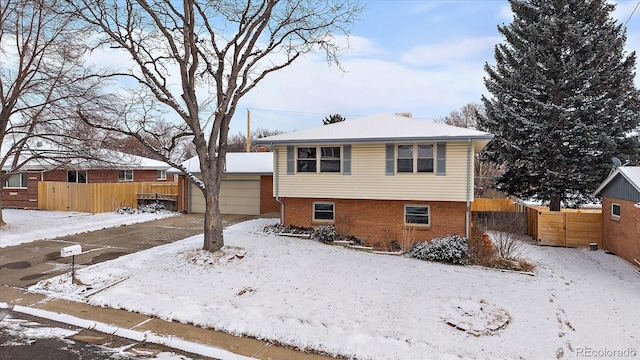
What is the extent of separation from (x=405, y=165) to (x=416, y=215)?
2.06m

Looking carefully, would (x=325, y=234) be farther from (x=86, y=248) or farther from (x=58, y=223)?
(x=58, y=223)

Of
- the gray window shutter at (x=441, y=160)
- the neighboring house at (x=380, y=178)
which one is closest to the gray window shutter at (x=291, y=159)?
the neighboring house at (x=380, y=178)

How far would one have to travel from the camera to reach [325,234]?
14.6 meters

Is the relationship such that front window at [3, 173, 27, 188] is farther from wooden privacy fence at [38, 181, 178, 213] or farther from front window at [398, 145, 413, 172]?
front window at [398, 145, 413, 172]

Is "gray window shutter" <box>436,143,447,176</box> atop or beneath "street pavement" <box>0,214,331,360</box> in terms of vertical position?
atop

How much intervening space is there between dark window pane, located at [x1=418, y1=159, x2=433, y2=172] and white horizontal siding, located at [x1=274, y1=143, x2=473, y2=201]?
0.24m

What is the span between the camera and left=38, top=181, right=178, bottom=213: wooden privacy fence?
853 inches

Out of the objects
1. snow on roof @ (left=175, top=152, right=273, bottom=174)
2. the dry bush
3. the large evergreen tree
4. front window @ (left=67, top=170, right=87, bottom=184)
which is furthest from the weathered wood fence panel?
front window @ (left=67, top=170, right=87, bottom=184)

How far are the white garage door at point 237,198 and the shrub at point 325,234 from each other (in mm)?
7123

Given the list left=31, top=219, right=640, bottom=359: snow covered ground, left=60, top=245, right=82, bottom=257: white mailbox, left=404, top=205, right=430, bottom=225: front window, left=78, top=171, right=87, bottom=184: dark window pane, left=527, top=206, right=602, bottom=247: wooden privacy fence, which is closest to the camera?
left=31, top=219, right=640, bottom=359: snow covered ground

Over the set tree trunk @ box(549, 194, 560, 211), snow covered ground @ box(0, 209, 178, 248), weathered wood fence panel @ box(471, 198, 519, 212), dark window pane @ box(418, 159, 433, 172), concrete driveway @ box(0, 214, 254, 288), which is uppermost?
dark window pane @ box(418, 159, 433, 172)

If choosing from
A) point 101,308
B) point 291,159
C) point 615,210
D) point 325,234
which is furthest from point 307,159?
point 615,210

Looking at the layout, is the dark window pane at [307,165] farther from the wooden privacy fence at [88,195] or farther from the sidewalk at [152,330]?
the wooden privacy fence at [88,195]

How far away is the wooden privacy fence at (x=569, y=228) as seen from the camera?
16.6 metres
